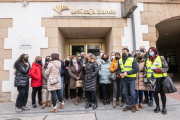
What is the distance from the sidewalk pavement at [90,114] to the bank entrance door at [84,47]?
3555 mm

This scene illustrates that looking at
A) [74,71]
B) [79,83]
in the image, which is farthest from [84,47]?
[79,83]

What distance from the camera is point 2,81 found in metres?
5.01

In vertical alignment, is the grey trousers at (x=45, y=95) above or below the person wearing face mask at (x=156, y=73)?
below

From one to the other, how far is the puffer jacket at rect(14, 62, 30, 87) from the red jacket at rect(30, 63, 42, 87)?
0.69 ft

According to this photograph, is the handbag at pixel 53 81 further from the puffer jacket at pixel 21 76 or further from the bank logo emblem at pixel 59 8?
the bank logo emblem at pixel 59 8

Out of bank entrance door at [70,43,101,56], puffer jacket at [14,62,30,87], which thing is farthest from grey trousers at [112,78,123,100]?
bank entrance door at [70,43,101,56]

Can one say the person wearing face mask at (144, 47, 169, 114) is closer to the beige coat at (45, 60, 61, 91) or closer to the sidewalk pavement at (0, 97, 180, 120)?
the sidewalk pavement at (0, 97, 180, 120)

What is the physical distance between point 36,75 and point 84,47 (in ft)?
11.7

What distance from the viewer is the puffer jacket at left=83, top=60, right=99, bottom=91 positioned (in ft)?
12.9

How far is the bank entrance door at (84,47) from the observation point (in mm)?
7131

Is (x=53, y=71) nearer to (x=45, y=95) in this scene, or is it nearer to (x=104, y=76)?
(x=45, y=95)

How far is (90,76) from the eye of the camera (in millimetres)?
3939

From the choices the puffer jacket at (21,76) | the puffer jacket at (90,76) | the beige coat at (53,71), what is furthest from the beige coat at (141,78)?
the puffer jacket at (21,76)

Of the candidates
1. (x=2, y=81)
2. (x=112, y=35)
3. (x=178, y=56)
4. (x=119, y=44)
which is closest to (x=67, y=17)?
(x=112, y=35)
